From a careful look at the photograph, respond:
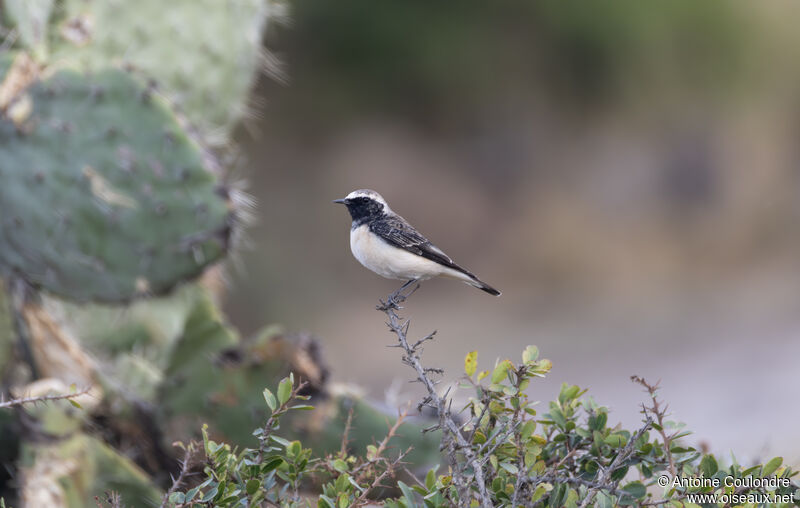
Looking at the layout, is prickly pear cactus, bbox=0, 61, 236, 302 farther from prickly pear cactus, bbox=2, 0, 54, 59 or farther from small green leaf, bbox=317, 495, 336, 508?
small green leaf, bbox=317, 495, 336, 508

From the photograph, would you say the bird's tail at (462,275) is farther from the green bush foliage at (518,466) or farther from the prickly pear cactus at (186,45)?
the prickly pear cactus at (186,45)

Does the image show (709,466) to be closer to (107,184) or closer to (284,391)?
(284,391)

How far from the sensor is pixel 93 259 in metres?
2.94

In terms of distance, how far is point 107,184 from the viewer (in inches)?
113

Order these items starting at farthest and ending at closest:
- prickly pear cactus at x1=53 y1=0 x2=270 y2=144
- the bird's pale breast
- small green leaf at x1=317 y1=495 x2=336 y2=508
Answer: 1. prickly pear cactus at x1=53 y1=0 x2=270 y2=144
2. the bird's pale breast
3. small green leaf at x1=317 y1=495 x2=336 y2=508

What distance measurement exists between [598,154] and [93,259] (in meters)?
7.40

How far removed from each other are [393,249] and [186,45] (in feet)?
5.90

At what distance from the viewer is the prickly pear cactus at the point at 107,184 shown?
9.44 ft

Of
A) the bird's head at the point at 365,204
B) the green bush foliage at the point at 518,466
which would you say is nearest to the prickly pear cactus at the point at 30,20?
the bird's head at the point at 365,204

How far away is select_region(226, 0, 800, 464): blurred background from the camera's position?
8828mm

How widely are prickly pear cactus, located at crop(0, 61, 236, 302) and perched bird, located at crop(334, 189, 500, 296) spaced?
69 centimetres

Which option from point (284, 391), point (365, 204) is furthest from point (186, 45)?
point (284, 391)

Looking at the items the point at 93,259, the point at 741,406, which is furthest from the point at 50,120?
the point at 741,406

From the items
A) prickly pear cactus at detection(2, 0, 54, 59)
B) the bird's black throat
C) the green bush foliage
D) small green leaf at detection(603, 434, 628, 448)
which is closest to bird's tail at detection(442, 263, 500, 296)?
the bird's black throat
